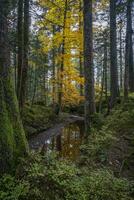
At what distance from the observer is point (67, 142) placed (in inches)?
496

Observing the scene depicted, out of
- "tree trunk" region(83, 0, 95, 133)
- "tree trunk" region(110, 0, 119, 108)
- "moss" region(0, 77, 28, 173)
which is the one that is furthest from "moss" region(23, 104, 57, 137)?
"moss" region(0, 77, 28, 173)

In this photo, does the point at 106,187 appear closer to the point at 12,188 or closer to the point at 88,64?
the point at 12,188

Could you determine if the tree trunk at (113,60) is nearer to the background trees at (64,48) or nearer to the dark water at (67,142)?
the background trees at (64,48)

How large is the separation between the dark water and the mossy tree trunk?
3.42 m

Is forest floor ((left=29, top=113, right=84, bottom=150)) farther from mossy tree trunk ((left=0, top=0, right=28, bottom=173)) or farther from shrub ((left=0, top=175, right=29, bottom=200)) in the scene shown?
shrub ((left=0, top=175, right=29, bottom=200))

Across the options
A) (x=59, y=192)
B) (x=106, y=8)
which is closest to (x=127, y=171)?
(x=59, y=192)

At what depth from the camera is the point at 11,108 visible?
606 centimetres

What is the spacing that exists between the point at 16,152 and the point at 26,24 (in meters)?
10.2

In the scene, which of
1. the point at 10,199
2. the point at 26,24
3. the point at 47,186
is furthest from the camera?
the point at 26,24

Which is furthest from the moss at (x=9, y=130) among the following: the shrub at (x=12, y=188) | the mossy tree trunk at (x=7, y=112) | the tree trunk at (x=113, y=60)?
the tree trunk at (x=113, y=60)

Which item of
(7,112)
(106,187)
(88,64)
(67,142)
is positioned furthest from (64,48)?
(106,187)

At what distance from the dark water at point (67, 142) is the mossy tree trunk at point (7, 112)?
11.2 ft

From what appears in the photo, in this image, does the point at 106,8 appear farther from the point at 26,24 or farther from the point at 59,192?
the point at 59,192

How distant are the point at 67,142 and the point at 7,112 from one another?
6.94 m
